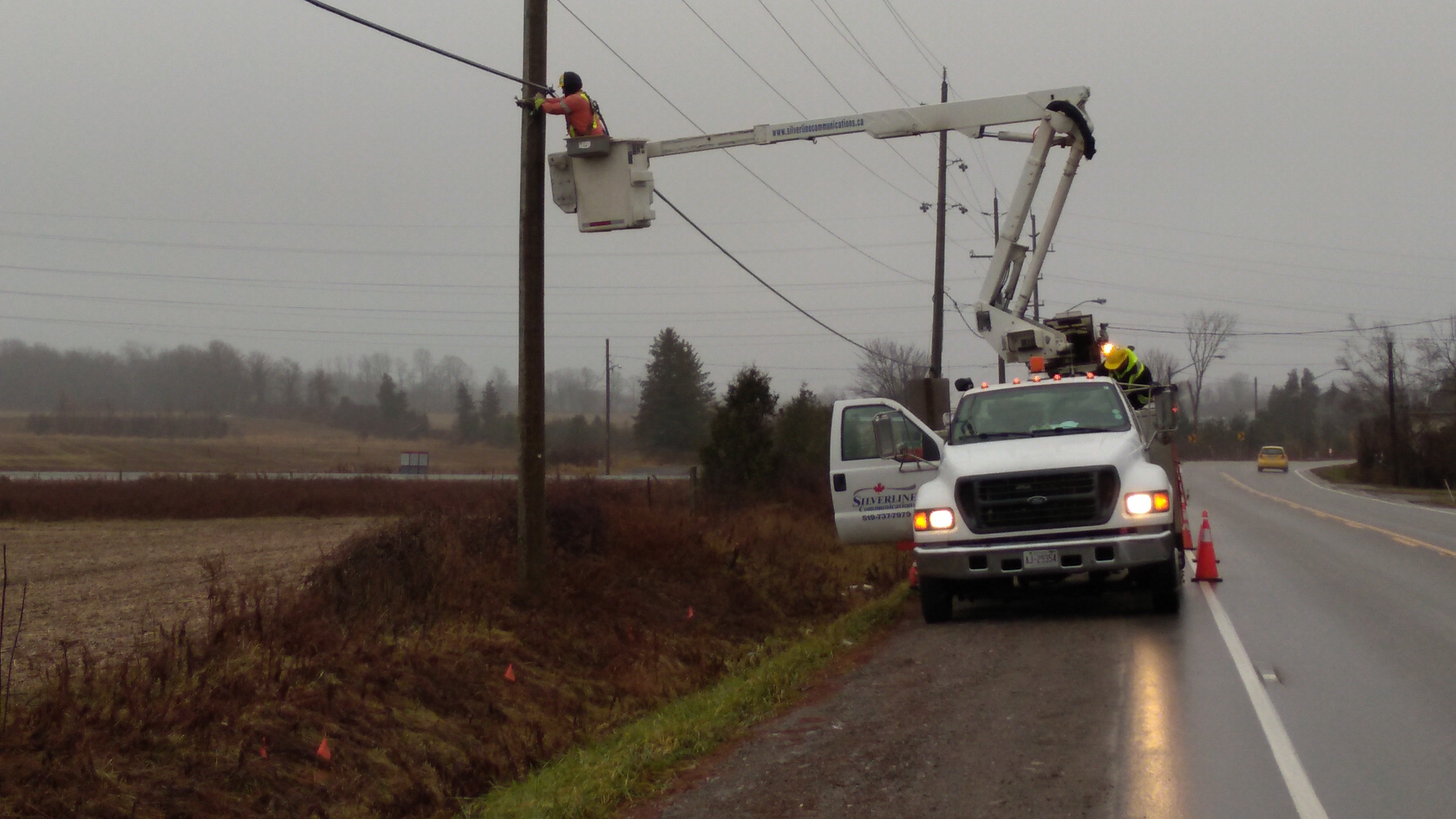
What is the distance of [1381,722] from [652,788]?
4.14 meters

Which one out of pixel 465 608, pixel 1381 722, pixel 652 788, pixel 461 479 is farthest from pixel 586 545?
pixel 461 479

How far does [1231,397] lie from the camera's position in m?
171

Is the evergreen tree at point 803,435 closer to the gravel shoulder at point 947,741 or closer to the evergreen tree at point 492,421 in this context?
the gravel shoulder at point 947,741

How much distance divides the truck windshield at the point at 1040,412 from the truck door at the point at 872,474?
0.80 meters

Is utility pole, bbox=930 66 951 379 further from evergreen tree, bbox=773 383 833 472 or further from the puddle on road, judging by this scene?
the puddle on road

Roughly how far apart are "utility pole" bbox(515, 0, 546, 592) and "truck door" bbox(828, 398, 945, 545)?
3325 millimetres

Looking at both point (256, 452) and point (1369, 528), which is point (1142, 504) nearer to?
point (1369, 528)

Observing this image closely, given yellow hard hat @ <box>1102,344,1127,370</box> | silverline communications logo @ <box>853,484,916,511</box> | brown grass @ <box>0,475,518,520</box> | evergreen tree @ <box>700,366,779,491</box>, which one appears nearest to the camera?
silverline communications logo @ <box>853,484,916,511</box>

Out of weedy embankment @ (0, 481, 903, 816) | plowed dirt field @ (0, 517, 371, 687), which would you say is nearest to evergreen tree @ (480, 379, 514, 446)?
plowed dirt field @ (0, 517, 371, 687)

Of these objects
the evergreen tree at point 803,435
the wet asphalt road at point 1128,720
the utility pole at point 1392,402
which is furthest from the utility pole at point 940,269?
the utility pole at point 1392,402

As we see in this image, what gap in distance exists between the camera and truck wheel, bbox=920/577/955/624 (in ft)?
37.0

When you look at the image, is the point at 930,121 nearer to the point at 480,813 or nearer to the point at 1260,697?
the point at 1260,697

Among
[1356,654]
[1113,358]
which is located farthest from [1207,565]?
[1356,654]

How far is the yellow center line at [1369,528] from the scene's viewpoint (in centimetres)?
1728
